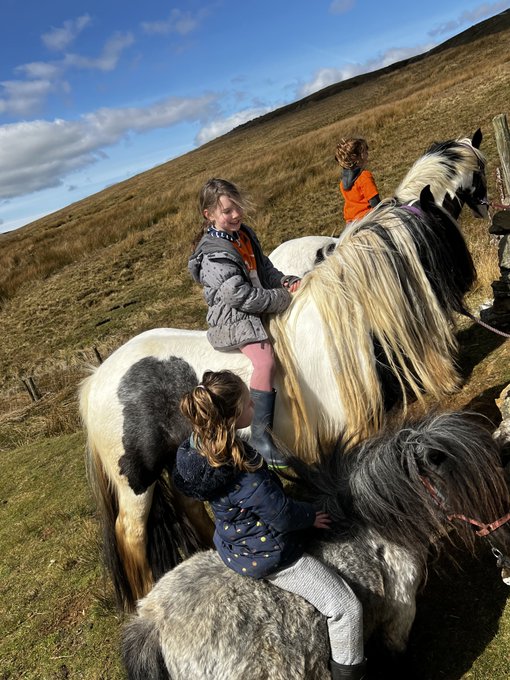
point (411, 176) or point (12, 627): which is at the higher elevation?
point (411, 176)

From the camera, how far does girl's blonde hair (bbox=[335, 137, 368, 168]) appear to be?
604cm

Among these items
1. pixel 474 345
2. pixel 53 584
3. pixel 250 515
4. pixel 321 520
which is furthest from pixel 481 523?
pixel 53 584

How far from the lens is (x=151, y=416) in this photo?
320cm

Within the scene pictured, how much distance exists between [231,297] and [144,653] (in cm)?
188

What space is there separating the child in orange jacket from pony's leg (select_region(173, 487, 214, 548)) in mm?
3893

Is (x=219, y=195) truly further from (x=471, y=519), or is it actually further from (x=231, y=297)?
(x=471, y=519)

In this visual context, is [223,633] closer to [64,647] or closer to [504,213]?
[64,647]

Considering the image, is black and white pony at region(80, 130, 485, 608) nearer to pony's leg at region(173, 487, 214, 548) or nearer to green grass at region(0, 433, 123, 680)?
pony's leg at region(173, 487, 214, 548)

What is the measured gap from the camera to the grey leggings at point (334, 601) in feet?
7.00

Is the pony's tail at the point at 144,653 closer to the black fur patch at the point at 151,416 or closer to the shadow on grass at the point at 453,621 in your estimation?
the shadow on grass at the point at 453,621

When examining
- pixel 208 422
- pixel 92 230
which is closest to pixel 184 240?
pixel 92 230

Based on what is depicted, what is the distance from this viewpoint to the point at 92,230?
90.7 feet

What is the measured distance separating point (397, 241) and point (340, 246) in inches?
14.3

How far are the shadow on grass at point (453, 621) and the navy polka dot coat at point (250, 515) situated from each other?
77cm
